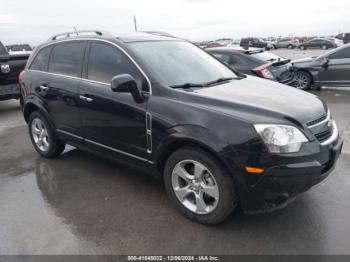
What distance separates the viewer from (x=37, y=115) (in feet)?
16.7

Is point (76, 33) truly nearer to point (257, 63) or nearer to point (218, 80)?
point (218, 80)

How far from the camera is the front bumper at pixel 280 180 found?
107 inches

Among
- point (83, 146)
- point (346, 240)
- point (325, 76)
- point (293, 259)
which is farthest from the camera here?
point (325, 76)

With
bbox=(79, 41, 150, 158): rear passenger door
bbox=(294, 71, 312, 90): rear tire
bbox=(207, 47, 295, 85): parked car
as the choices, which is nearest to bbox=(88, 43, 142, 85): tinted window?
bbox=(79, 41, 150, 158): rear passenger door

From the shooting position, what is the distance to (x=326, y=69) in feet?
32.2

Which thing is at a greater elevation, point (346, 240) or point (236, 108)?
point (236, 108)

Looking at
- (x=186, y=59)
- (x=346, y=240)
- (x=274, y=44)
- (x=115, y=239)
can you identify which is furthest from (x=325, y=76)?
(x=274, y=44)

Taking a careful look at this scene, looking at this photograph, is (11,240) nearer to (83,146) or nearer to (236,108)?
(83,146)

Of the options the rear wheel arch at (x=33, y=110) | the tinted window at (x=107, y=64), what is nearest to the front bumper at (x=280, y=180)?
the tinted window at (x=107, y=64)

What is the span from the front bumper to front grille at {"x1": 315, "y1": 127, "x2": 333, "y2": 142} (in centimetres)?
9

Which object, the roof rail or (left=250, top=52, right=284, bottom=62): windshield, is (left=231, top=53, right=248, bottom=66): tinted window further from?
the roof rail

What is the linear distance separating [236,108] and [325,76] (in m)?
8.01

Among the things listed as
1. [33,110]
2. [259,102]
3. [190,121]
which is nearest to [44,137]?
[33,110]

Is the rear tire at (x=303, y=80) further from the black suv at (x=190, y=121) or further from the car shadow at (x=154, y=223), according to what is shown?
the car shadow at (x=154, y=223)
